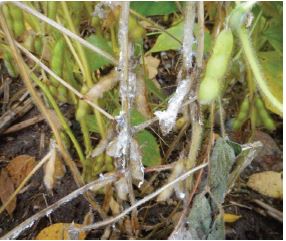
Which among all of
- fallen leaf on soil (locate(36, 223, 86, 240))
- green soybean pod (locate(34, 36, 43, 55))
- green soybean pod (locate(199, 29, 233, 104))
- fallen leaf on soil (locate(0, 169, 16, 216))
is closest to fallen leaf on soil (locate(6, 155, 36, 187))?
fallen leaf on soil (locate(0, 169, 16, 216))

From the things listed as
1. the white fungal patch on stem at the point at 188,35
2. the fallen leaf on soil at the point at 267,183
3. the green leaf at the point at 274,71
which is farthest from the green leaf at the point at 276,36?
the white fungal patch on stem at the point at 188,35

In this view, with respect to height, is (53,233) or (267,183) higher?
(267,183)

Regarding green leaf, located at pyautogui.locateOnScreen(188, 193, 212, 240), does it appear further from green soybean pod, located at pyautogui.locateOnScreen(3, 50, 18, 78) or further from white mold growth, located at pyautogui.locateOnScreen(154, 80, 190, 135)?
green soybean pod, located at pyautogui.locateOnScreen(3, 50, 18, 78)

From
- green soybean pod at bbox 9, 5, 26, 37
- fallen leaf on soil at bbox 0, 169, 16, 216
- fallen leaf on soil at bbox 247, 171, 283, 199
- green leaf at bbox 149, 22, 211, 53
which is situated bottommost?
fallen leaf on soil at bbox 0, 169, 16, 216

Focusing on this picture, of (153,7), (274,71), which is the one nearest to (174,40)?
(153,7)

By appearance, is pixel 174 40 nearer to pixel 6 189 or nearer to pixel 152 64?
pixel 152 64

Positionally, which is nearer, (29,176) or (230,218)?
(29,176)
